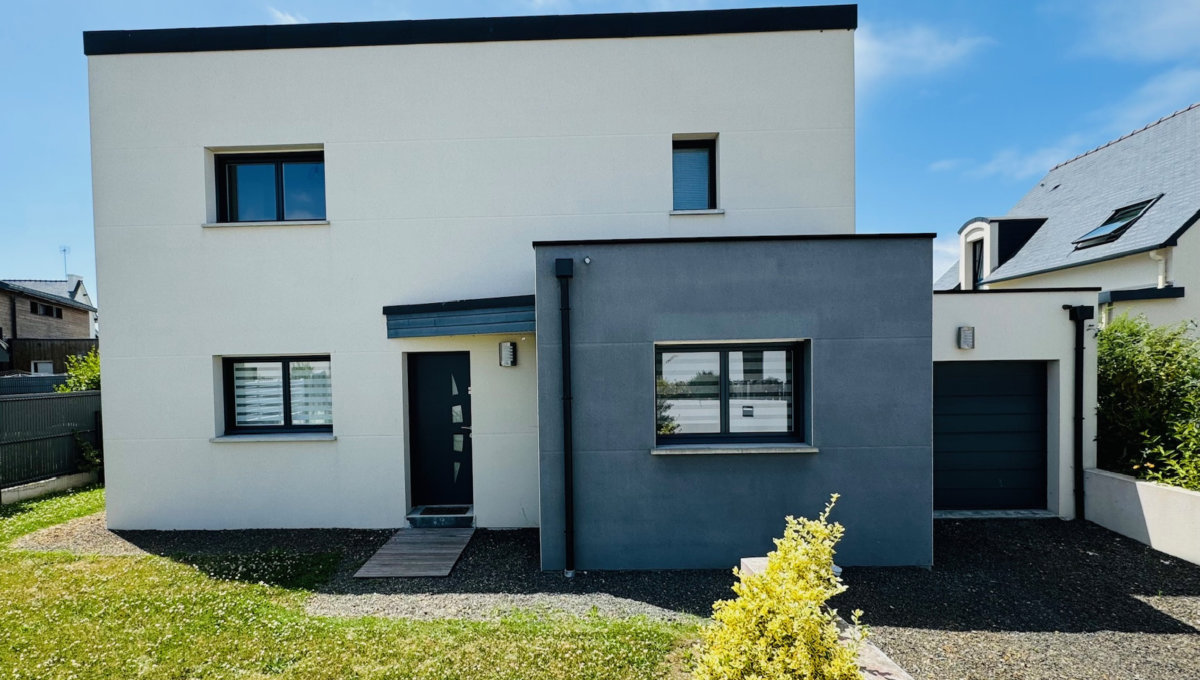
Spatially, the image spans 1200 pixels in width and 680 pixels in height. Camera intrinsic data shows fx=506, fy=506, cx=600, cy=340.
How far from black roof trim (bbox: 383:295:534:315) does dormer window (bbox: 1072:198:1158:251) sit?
13039 millimetres

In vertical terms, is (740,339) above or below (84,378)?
above

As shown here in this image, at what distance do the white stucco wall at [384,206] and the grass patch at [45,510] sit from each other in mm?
1055

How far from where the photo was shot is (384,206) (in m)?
6.63

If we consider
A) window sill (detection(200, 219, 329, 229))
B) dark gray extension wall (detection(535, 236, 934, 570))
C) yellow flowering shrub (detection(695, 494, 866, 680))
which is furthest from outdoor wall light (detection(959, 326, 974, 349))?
window sill (detection(200, 219, 329, 229))

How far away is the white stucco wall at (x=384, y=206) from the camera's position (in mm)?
6586

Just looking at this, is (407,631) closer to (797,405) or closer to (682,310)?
(682,310)

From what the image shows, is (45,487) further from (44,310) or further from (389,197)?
(44,310)

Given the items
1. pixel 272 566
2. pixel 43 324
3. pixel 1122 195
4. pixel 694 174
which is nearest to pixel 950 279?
pixel 1122 195

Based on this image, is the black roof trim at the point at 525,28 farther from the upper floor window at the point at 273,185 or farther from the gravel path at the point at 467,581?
the gravel path at the point at 467,581

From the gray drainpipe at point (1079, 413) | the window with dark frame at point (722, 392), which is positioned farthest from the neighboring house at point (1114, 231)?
the window with dark frame at point (722, 392)

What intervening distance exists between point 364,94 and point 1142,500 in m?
10.5

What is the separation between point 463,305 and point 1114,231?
13889 millimetres

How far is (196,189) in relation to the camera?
6.70 m

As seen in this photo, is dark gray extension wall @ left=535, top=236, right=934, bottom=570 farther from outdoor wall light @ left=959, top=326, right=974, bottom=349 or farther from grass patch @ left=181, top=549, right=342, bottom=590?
grass patch @ left=181, top=549, right=342, bottom=590
